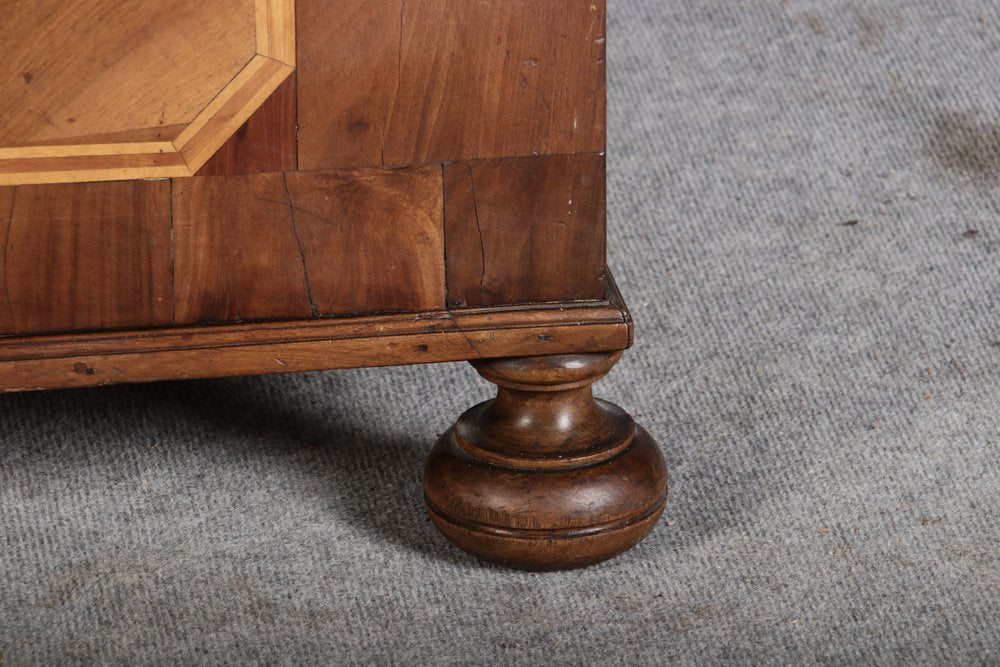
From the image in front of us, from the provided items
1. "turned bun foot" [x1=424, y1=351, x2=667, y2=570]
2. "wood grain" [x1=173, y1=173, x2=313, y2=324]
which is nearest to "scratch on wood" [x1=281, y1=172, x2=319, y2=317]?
"wood grain" [x1=173, y1=173, x2=313, y2=324]

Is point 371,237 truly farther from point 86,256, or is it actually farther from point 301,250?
point 86,256

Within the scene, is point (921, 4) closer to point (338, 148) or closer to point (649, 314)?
point (649, 314)

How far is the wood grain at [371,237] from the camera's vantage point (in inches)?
28.7

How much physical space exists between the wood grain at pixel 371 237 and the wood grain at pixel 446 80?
0.01 meters

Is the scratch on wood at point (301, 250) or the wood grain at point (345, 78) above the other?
the wood grain at point (345, 78)

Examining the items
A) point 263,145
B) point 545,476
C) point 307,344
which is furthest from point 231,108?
point 545,476

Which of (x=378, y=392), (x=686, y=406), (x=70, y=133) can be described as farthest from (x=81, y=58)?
(x=686, y=406)

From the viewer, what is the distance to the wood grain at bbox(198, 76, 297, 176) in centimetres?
70

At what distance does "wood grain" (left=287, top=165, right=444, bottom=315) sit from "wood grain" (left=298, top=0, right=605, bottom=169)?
0.01 metres

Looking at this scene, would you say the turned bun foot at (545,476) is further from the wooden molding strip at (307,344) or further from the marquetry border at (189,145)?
the marquetry border at (189,145)

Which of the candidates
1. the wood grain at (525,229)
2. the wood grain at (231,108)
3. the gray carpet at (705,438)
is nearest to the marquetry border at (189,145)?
the wood grain at (231,108)

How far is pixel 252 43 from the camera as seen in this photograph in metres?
0.69

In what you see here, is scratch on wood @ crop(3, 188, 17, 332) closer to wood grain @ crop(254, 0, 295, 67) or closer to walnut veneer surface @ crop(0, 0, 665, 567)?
walnut veneer surface @ crop(0, 0, 665, 567)

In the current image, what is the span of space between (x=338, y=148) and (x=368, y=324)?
0.10 m
